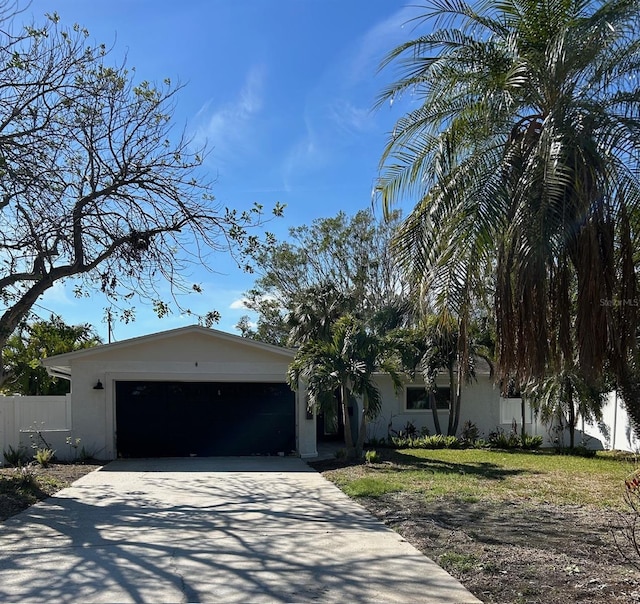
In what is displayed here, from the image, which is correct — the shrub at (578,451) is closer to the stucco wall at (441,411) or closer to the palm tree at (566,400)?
the palm tree at (566,400)

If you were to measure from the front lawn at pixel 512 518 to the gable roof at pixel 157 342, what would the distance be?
3.62 meters

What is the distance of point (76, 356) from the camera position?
16.1 metres

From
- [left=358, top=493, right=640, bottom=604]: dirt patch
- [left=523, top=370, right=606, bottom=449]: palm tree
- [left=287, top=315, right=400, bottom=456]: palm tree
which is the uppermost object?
[left=287, top=315, right=400, bottom=456]: palm tree

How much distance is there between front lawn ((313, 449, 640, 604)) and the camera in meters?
5.49

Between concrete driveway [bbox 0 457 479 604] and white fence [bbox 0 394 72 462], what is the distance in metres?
5.35

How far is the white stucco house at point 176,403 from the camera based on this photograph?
1622 centimetres

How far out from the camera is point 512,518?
329 inches

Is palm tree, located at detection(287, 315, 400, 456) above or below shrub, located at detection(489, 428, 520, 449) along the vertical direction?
above

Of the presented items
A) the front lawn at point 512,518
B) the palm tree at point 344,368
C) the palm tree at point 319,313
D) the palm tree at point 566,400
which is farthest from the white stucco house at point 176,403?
the palm tree at point 319,313

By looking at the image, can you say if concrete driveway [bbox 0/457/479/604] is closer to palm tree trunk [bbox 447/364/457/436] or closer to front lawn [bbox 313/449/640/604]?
front lawn [bbox 313/449/640/604]

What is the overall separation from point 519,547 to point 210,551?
133 inches

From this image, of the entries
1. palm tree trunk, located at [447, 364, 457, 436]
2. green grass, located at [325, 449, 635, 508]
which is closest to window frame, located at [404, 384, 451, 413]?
palm tree trunk, located at [447, 364, 457, 436]

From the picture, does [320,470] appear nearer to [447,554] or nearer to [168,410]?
[168,410]

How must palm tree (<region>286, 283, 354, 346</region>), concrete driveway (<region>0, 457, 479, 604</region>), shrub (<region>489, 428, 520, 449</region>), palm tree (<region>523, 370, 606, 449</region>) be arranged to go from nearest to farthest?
concrete driveway (<region>0, 457, 479, 604</region>) → palm tree (<region>523, 370, 606, 449</region>) → shrub (<region>489, 428, 520, 449</region>) → palm tree (<region>286, 283, 354, 346</region>)
